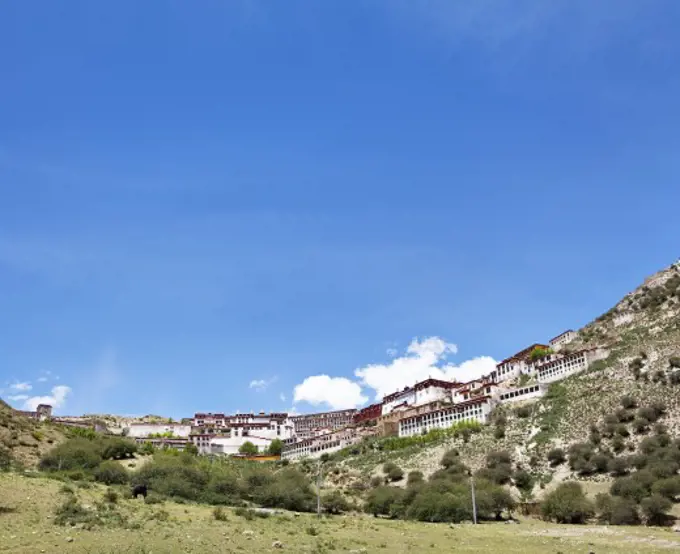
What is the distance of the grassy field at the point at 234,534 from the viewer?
85.3 ft

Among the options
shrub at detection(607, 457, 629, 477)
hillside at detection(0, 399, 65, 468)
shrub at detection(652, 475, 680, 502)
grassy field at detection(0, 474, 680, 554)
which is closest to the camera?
A: grassy field at detection(0, 474, 680, 554)

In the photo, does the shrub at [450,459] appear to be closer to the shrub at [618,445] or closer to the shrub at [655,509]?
the shrub at [618,445]

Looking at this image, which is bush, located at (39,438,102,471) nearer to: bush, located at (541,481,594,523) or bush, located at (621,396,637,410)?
bush, located at (541,481,594,523)

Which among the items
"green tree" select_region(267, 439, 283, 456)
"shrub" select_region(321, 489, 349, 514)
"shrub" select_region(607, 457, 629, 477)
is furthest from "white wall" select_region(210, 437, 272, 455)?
"shrub" select_region(607, 457, 629, 477)

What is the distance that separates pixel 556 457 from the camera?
2992 inches

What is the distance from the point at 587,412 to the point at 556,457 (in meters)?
12.6

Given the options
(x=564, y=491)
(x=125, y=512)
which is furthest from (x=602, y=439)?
(x=125, y=512)

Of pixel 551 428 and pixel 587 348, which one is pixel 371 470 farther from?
pixel 587 348

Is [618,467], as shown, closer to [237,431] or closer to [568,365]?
[568,365]

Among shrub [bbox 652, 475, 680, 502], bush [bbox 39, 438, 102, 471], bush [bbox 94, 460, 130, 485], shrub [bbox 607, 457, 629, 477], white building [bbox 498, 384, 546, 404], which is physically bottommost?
shrub [bbox 652, 475, 680, 502]

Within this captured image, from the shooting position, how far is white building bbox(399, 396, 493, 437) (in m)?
105

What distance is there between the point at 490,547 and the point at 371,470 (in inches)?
2325

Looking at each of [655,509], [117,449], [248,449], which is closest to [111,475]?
[117,449]

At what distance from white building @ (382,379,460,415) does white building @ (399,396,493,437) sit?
12.2 m
